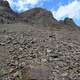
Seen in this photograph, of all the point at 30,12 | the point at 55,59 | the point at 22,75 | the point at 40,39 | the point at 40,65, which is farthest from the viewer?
the point at 30,12

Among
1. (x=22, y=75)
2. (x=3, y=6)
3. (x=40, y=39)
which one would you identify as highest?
(x=3, y=6)

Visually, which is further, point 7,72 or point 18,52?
point 18,52

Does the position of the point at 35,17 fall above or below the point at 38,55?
above

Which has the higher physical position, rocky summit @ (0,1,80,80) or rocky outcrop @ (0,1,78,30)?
rocky outcrop @ (0,1,78,30)

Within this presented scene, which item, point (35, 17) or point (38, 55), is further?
point (35, 17)

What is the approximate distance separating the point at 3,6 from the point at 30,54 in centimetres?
2056

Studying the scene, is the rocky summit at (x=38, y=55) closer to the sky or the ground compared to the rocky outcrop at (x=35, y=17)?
closer to the ground

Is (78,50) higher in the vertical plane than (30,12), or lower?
lower

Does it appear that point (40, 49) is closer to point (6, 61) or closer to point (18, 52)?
point (18, 52)

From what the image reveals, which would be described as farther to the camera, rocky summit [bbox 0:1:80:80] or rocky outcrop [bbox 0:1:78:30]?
rocky outcrop [bbox 0:1:78:30]

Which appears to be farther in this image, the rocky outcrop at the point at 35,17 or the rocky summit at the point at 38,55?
the rocky outcrop at the point at 35,17

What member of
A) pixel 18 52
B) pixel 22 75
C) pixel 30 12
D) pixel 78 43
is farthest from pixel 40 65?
pixel 30 12

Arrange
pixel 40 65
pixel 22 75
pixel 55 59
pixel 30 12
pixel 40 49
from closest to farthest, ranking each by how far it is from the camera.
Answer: pixel 22 75 < pixel 40 65 < pixel 55 59 < pixel 40 49 < pixel 30 12

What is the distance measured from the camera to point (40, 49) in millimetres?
17875
